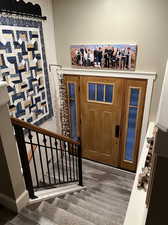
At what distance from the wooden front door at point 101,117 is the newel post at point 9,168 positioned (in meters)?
2.28

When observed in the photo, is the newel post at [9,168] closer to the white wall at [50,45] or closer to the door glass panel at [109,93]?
the white wall at [50,45]

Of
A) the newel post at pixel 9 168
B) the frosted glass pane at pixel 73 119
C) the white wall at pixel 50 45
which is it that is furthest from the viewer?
the frosted glass pane at pixel 73 119

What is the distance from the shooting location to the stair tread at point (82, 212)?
1.98 metres

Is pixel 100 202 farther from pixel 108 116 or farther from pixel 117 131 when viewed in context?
pixel 108 116

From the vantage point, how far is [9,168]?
1502 mm

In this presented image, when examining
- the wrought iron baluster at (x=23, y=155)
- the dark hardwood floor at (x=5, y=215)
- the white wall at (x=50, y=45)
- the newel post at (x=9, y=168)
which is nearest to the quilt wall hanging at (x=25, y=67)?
the white wall at (x=50, y=45)

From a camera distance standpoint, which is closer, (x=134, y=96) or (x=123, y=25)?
(x=123, y=25)

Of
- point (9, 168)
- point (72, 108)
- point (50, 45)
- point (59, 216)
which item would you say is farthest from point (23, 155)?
point (50, 45)

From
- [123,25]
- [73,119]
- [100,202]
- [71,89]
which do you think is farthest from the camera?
[73,119]

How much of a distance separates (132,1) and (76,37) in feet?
3.74

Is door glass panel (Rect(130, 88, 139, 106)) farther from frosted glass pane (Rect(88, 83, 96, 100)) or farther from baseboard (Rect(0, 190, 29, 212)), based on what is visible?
baseboard (Rect(0, 190, 29, 212))

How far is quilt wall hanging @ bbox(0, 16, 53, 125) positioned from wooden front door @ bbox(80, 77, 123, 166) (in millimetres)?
880

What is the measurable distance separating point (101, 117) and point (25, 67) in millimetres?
1814

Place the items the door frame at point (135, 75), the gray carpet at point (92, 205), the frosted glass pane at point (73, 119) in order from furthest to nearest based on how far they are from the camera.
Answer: the frosted glass pane at point (73, 119) → the door frame at point (135, 75) → the gray carpet at point (92, 205)
